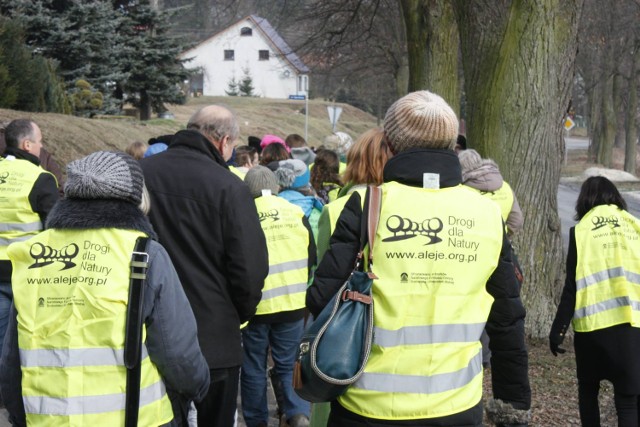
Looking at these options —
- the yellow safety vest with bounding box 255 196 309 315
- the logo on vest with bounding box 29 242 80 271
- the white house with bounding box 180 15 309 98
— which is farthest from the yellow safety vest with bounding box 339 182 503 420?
the white house with bounding box 180 15 309 98

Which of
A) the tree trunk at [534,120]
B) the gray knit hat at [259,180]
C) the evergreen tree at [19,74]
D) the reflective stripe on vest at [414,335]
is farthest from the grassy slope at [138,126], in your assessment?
the reflective stripe on vest at [414,335]

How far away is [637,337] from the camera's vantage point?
5.23 m

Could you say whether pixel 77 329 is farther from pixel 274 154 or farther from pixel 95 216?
pixel 274 154

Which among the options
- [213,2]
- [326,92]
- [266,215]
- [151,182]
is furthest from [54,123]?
[326,92]

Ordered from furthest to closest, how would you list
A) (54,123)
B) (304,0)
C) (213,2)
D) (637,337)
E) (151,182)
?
1. (304,0)
2. (54,123)
3. (213,2)
4. (637,337)
5. (151,182)

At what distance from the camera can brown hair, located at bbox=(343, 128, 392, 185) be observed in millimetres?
4199

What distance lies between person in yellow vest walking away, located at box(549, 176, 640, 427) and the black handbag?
2.86 m

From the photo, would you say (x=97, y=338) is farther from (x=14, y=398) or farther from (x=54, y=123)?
(x=54, y=123)

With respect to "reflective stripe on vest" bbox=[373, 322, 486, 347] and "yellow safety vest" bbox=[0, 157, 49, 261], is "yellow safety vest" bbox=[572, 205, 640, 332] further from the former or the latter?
"yellow safety vest" bbox=[0, 157, 49, 261]

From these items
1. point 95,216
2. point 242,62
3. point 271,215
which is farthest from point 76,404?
point 242,62

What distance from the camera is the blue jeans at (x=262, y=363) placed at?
6070mm

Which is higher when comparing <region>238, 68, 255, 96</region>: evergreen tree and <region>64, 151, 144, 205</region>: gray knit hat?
<region>64, 151, 144, 205</region>: gray knit hat

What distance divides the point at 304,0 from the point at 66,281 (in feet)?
55.5

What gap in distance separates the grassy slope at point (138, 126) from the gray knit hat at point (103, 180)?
7.44 m
